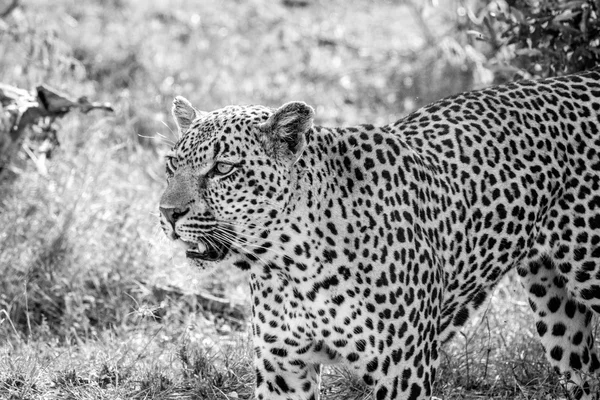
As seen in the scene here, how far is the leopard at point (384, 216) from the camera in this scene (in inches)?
196

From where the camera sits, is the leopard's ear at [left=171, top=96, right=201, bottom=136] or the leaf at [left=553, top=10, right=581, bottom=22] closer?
the leopard's ear at [left=171, top=96, right=201, bottom=136]

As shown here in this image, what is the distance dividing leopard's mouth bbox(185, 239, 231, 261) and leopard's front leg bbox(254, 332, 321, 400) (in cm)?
41

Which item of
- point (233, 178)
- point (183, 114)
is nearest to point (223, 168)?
point (233, 178)

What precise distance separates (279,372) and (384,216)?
2.98 ft

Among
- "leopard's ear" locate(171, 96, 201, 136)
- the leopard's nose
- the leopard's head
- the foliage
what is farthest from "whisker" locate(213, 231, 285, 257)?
the foliage

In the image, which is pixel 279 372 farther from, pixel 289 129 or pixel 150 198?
pixel 150 198

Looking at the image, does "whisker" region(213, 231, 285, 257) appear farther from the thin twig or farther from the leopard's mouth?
the thin twig

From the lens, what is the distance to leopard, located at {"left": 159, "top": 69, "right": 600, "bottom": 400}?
4977mm

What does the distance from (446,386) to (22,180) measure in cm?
381

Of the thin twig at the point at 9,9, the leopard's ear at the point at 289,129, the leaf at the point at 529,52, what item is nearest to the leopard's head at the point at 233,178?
the leopard's ear at the point at 289,129

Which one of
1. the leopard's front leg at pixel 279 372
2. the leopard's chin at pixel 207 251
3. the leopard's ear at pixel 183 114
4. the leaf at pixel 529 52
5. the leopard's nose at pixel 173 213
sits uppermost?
the leopard's ear at pixel 183 114

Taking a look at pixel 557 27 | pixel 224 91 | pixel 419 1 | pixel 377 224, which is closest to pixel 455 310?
pixel 377 224

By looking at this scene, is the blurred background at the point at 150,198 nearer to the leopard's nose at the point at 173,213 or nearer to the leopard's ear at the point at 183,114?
the leopard's ear at the point at 183,114

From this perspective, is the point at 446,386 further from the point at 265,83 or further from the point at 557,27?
the point at 265,83
